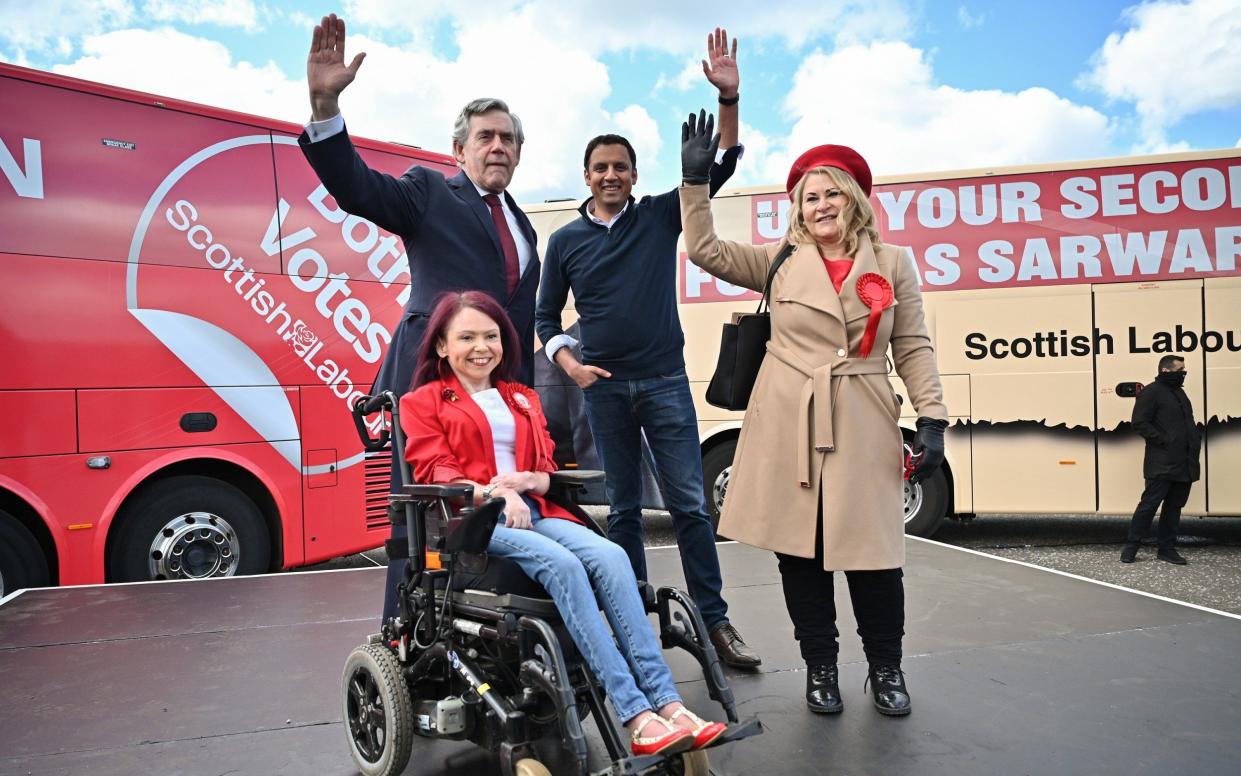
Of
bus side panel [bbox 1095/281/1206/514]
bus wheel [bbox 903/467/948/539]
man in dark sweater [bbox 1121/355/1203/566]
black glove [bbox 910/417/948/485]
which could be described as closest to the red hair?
black glove [bbox 910/417/948/485]

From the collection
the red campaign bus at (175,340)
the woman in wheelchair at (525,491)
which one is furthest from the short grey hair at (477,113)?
the red campaign bus at (175,340)

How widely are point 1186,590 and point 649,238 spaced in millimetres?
4869

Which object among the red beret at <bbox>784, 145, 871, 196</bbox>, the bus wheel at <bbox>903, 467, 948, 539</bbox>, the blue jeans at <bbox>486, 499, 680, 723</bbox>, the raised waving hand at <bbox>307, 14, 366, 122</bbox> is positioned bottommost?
the bus wheel at <bbox>903, 467, 948, 539</bbox>

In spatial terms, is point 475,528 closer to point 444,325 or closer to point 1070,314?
point 444,325

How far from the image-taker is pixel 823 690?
9.53 feet

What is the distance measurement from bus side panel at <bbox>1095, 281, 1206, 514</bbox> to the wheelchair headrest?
6474mm

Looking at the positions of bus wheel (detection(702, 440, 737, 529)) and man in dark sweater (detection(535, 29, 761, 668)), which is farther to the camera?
bus wheel (detection(702, 440, 737, 529))

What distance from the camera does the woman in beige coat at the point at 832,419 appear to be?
2865 mm

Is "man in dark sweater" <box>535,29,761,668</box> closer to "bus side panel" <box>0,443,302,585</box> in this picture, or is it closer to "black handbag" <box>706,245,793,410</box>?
"black handbag" <box>706,245,793,410</box>

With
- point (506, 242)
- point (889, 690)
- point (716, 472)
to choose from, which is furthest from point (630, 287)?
point (716, 472)

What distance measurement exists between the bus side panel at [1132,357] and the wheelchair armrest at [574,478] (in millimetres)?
6030

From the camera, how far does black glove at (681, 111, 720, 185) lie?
9.93 ft

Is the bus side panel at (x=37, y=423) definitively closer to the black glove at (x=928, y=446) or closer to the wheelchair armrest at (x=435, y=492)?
the wheelchair armrest at (x=435, y=492)

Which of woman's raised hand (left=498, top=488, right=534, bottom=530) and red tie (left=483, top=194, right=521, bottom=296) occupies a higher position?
red tie (left=483, top=194, right=521, bottom=296)
